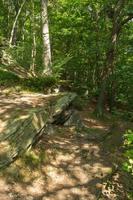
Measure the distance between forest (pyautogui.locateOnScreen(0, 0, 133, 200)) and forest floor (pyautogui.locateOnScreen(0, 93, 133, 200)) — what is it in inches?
0.9

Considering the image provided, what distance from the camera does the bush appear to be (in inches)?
495

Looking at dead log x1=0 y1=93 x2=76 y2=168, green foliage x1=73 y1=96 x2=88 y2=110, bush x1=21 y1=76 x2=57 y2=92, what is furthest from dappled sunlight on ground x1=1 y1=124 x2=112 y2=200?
green foliage x1=73 y1=96 x2=88 y2=110

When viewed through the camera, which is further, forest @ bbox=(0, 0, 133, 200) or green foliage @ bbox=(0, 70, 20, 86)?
green foliage @ bbox=(0, 70, 20, 86)

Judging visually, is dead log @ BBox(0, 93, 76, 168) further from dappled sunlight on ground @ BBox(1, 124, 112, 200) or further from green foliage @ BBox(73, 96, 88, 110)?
green foliage @ BBox(73, 96, 88, 110)

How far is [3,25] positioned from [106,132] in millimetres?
16277

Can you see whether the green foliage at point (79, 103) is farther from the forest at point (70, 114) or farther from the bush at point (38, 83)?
the bush at point (38, 83)

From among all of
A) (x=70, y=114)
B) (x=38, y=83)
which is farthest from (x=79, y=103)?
(x=70, y=114)

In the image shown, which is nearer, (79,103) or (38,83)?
(38,83)

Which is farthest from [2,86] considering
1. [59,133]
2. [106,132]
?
[106,132]

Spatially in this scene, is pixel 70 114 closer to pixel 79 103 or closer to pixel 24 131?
pixel 79 103

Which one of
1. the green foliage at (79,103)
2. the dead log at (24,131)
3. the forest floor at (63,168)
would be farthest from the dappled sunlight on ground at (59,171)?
the green foliage at (79,103)

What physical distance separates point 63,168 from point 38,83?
4849 mm

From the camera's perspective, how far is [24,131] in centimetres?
894

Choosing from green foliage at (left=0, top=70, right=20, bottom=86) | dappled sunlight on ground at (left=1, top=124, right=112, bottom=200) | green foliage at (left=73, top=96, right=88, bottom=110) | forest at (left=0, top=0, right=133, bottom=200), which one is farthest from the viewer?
green foliage at (left=73, top=96, right=88, bottom=110)
